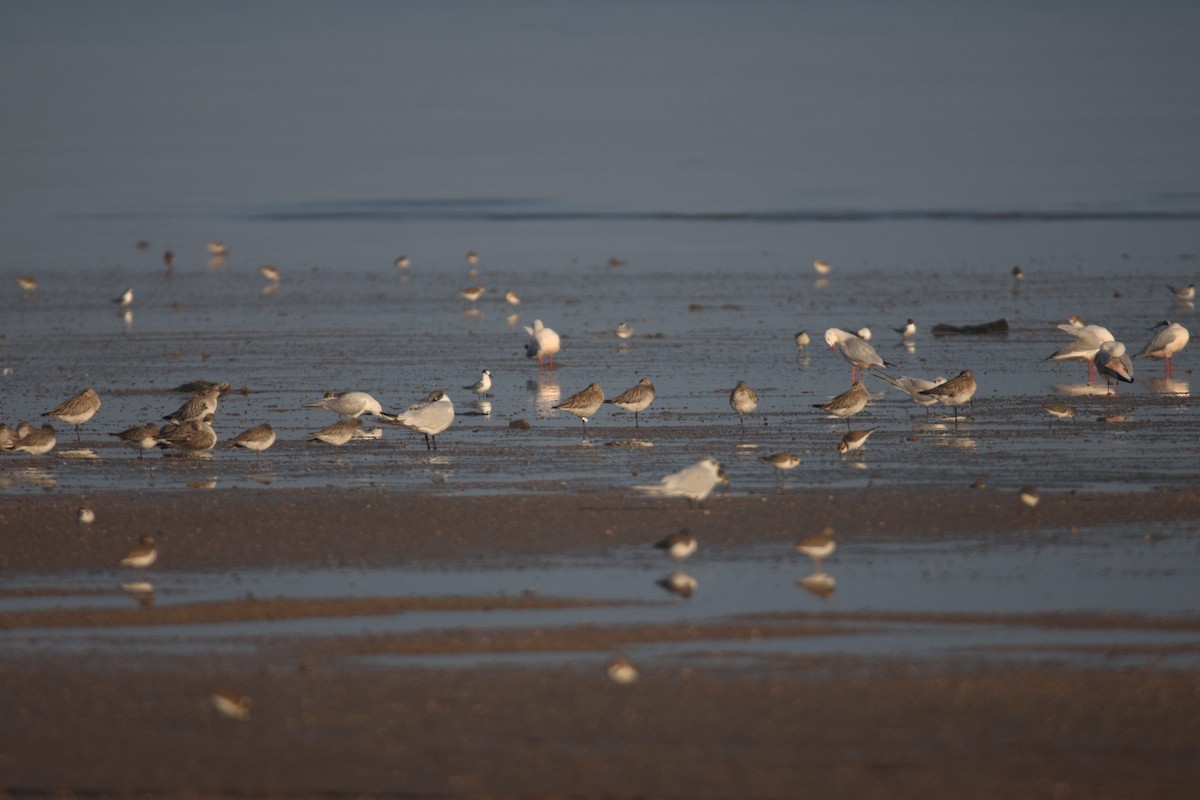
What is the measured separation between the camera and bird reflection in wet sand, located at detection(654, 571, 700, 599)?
9836mm

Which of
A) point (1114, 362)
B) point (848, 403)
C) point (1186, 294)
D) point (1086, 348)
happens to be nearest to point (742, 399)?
point (848, 403)

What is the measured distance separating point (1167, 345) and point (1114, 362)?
6.35ft

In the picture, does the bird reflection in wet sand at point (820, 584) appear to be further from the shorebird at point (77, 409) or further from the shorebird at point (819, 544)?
the shorebird at point (77, 409)

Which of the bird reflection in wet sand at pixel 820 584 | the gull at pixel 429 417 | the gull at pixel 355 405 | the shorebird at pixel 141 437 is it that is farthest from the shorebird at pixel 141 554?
the gull at pixel 355 405

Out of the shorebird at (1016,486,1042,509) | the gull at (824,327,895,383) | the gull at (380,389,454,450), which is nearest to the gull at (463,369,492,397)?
the gull at (380,389,454,450)

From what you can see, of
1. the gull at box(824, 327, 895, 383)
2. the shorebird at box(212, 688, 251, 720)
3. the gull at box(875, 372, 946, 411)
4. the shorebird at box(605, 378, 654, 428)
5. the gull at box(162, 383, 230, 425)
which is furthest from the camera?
the gull at box(824, 327, 895, 383)

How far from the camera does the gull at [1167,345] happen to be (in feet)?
65.6

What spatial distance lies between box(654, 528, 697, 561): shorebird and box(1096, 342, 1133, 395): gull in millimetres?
9502

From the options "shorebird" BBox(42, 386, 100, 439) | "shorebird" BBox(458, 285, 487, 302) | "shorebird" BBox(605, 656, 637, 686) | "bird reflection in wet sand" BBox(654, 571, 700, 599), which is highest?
"shorebird" BBox(605, 656, 637, 686)

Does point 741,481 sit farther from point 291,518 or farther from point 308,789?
point 308,789

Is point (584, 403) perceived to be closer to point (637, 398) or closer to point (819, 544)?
point (637, 398)

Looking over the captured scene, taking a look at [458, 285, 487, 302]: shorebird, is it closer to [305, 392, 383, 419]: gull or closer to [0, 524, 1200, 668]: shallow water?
[305, 392, 383, 419]: gull

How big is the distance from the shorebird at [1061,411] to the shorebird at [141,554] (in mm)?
9161

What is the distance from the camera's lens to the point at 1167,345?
65.9 feet
